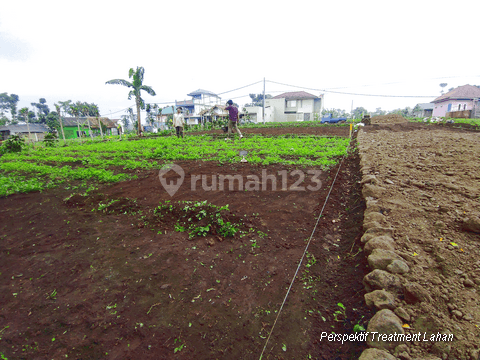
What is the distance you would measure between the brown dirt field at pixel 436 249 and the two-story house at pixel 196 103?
139 feet

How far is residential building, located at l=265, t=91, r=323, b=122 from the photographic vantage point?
42.9m

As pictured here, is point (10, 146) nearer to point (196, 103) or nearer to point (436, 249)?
point (436, 249)

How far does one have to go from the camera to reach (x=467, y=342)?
1391 millimetres

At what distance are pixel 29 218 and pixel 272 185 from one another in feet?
15.3

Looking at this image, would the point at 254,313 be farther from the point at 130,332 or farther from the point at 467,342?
the point at 467,342

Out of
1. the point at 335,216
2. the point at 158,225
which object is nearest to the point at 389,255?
the point at 335,216

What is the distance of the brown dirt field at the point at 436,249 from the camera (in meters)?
1.50

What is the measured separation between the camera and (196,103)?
151ft

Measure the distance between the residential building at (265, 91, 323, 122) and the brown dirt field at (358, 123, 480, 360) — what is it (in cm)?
4142

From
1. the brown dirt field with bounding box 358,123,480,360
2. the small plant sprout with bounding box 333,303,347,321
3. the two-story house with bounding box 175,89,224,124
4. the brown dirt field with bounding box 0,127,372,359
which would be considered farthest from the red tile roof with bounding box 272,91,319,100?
the small plant sprout with bounding box 333,303,347,321

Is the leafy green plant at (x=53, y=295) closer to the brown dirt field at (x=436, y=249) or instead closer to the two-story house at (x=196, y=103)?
the brown dirt field at (x=436, y=249)

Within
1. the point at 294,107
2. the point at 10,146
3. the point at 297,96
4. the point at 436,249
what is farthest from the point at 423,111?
the point at 10,146

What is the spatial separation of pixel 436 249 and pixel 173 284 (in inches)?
107

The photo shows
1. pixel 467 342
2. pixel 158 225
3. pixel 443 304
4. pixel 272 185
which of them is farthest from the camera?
pixel 272 185
